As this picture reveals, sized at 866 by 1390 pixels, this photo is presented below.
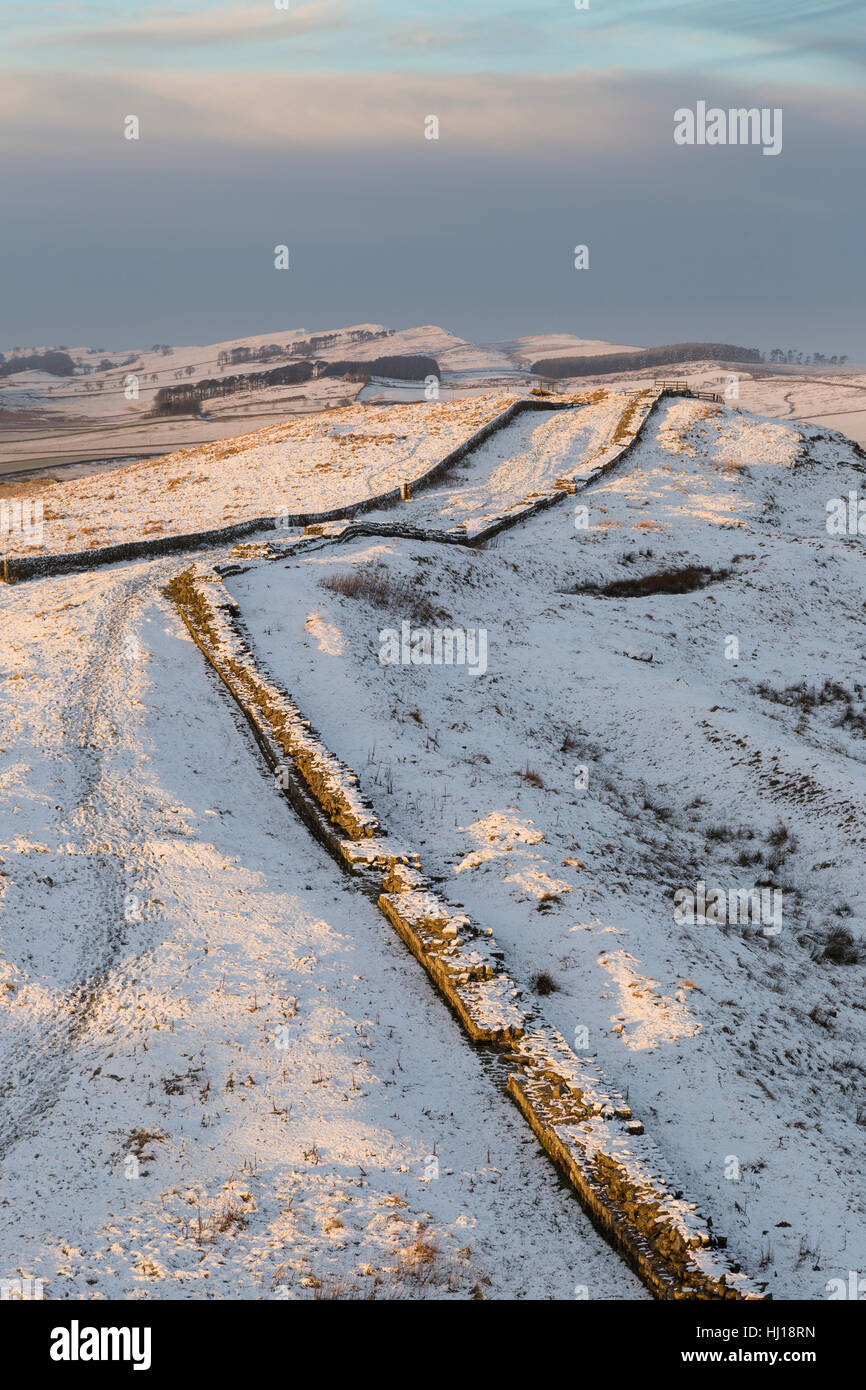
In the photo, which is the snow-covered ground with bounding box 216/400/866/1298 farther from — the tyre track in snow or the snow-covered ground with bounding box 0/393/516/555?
the snow-covered ground with bounding box 0/393/516/555

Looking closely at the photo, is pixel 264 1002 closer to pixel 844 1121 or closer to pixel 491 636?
pixel 844 1121

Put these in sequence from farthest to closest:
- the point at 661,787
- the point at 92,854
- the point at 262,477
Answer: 1. the point at 262,477
2. the point at 661,787
3. the point at 92,854

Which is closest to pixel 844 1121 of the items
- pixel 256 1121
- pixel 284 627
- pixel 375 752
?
pixel 256 1121

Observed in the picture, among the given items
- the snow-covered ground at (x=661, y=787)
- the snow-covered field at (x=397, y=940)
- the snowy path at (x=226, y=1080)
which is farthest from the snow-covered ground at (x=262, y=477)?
the snowy path at (x=226, y=1080)

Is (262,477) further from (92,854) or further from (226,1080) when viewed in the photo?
(226,1080)

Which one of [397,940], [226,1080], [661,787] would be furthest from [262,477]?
[226,1080]

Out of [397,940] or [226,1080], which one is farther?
[397,940]

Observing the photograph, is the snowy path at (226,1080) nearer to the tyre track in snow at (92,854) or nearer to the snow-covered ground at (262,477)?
the tyre track in snow at (92,854)
